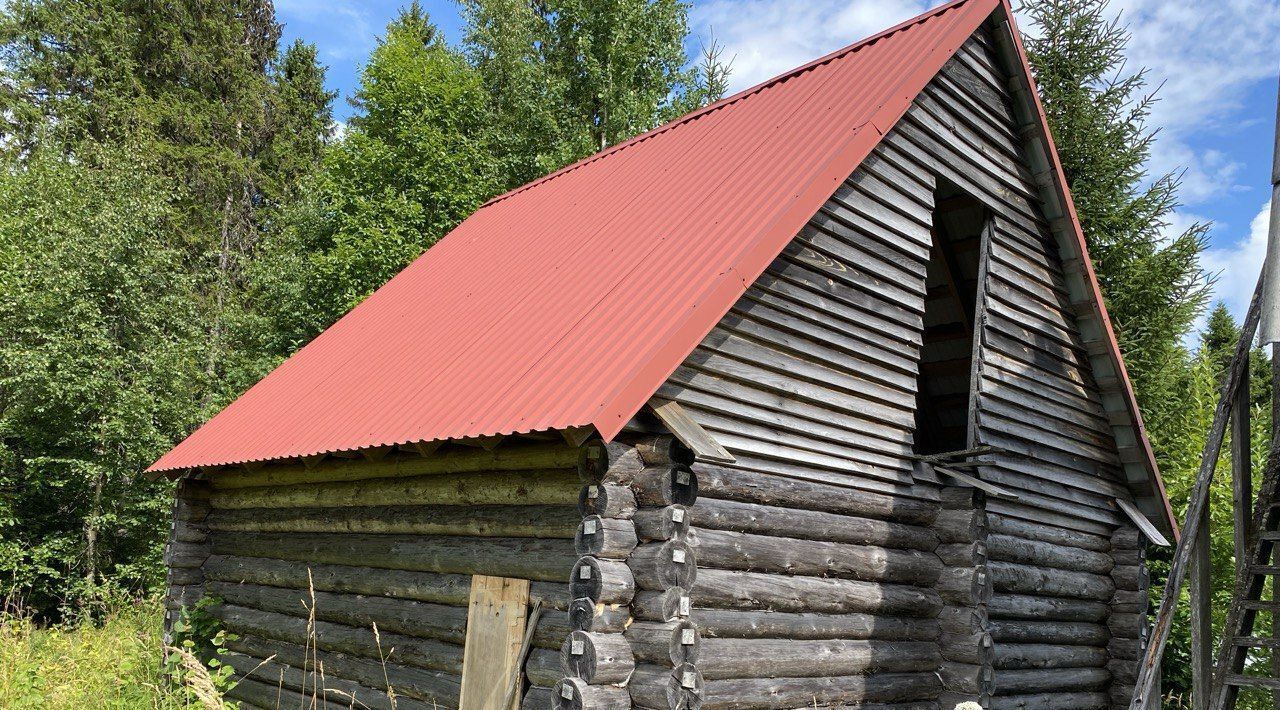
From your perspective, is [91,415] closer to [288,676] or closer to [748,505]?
[288,676]

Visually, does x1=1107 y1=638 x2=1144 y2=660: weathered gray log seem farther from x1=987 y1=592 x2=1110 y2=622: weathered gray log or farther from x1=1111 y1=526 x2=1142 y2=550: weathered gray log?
x1=1111 y1=526 x2=1142 y2=550: weathered gray log

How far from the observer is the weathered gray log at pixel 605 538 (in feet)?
18.6

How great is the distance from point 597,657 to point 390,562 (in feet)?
9.76

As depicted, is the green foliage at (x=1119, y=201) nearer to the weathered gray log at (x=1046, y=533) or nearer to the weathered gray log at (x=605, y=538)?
the weathered gray log at (x=1046, y=533)

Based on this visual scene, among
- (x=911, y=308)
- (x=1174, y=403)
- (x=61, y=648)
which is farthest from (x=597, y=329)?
(x=1174, y=403)

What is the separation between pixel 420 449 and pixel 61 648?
8.20 m

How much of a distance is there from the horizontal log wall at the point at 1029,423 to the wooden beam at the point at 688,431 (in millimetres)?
3606

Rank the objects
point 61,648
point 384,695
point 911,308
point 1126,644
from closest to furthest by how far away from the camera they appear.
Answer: point 384,695
point 911,308
point 1126,644
point 61,648

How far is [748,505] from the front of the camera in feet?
21.5

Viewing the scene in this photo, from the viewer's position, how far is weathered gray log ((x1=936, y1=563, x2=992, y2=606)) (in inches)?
301

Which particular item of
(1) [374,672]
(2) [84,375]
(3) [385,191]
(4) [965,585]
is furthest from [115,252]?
(4) [965,585]

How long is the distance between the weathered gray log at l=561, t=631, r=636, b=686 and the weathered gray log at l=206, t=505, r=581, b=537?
875 millimetres

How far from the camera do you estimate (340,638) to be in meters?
8.24

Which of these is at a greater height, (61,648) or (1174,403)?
(1174,403)
